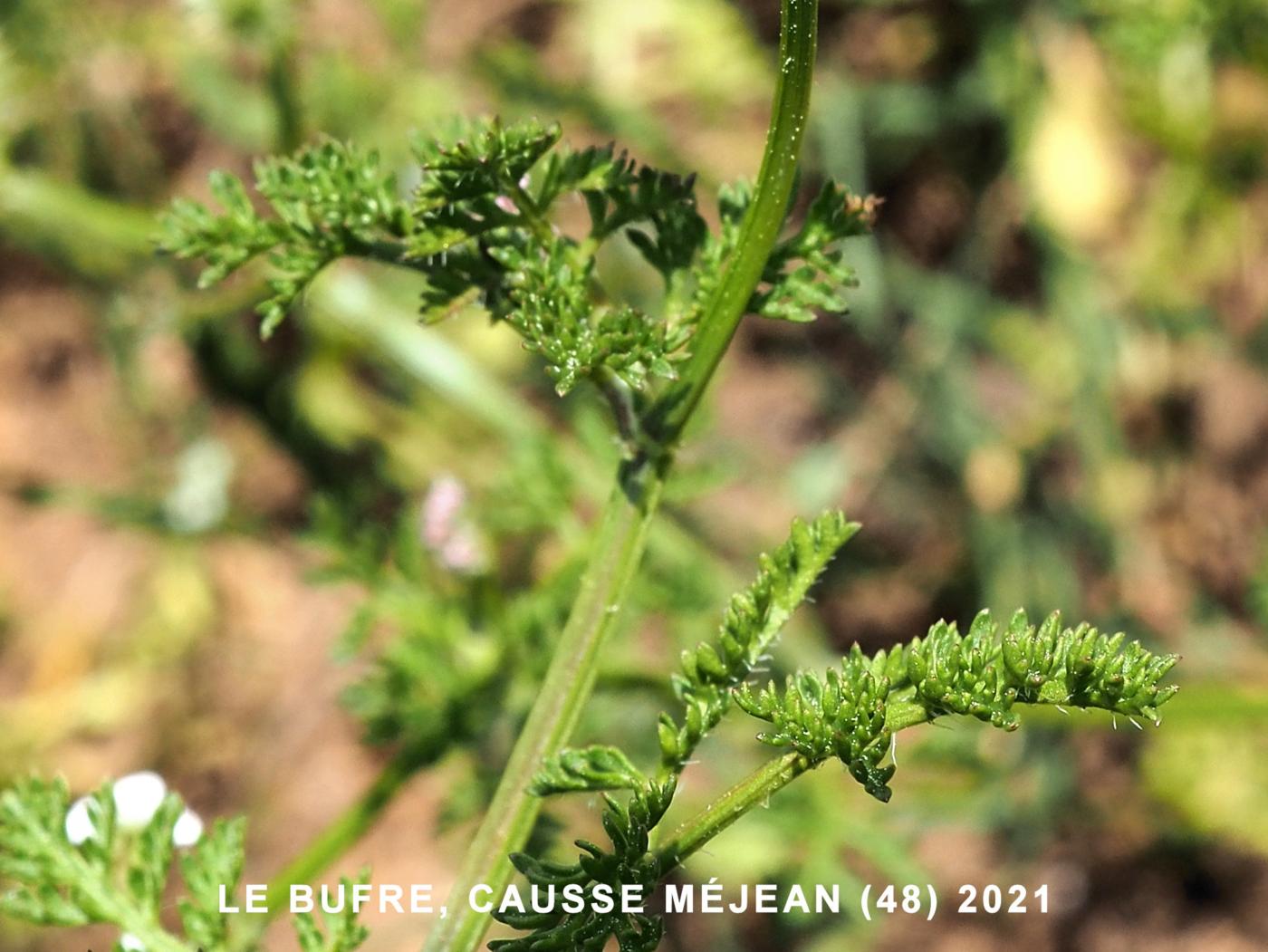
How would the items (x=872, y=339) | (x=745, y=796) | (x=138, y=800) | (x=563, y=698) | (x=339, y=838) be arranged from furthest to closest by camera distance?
1. (x=872, y=339)
2. (x=339, y=838)
3. (x=138, y=800)
4. (x=563, y=698)
5. (x=745, y=796)

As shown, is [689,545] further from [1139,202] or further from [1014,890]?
[1139,202]

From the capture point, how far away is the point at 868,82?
12.0 feet

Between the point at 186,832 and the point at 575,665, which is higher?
the point at 575,665

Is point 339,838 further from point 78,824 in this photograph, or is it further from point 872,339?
point 872,339

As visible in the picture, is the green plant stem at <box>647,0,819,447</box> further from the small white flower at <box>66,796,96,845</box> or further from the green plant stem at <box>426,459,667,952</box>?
the small white flower at <box>66,796,96,845</box>

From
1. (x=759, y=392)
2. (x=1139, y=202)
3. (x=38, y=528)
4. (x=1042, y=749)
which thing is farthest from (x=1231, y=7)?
(x=38, y=528)

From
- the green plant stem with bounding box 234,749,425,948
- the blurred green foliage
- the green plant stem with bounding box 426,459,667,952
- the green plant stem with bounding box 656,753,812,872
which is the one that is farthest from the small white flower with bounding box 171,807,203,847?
the blurred green foliage

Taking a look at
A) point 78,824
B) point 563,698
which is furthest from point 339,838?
point 563,698

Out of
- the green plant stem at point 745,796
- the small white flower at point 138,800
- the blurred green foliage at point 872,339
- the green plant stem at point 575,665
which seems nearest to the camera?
the green plant stem at point 745,796

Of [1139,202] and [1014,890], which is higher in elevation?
[1139,202]

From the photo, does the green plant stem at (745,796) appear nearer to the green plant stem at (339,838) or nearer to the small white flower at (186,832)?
the small white flower at (186,832)

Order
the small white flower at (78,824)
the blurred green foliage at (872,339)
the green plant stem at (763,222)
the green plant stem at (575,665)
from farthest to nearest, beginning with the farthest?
1. the blurred green foliage at (872,339)
2. the small white flower at (78,824)
3. the green plant stem at (575,665)
4. the green plant stem at (763,222)

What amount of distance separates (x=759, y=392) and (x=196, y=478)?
1.58m

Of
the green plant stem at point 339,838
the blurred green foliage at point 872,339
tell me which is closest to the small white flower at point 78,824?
the green plant stem at point 339,838
